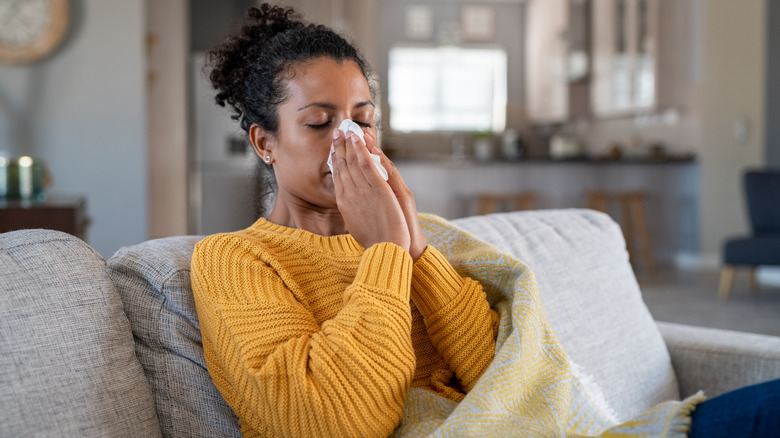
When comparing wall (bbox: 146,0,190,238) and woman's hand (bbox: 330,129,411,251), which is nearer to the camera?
woman's hand (bbox: 330,129,411,251)

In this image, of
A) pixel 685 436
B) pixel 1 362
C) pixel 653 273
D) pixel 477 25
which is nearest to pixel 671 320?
pixel 653 273

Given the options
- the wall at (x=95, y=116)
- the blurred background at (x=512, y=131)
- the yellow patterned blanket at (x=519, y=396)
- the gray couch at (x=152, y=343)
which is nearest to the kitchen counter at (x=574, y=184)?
the blurred background at (x=512, y=131)

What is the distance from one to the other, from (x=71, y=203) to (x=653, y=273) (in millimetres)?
4570

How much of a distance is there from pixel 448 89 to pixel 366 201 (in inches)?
344

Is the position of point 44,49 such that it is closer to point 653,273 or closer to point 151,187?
point 151,187

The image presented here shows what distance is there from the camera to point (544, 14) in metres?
8.56

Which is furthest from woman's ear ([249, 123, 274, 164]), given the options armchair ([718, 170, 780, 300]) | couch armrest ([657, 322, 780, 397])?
armchair ([718, 170, 780, 300])

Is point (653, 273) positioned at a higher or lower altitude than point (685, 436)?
lower

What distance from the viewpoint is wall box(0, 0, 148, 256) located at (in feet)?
15.8

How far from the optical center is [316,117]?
1.25m

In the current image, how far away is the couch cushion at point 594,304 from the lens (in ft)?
5.01

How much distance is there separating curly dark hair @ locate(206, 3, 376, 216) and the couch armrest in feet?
2.95

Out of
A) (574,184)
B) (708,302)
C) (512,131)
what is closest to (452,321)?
(708,302)

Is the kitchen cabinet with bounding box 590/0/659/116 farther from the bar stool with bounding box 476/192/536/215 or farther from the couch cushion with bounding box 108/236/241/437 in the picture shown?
the couch cushion with bounding box 108/236/241/437
